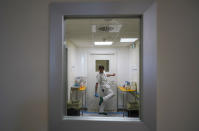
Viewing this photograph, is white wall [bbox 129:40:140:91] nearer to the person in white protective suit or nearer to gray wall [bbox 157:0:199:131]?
the person in white protective suit

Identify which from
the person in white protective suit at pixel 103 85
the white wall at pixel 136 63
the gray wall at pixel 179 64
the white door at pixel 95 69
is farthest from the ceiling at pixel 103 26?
the white door at pixel 95 69

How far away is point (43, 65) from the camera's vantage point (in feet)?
2.41

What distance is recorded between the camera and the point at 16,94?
75 cm

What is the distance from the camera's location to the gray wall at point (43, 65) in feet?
2.30

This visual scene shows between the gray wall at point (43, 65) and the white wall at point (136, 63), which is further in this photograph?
the white wall at point (136, 63)

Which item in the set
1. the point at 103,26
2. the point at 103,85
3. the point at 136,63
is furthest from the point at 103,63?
the point at 103,26

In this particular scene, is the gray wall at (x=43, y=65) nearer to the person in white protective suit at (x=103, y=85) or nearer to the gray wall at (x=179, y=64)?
the gray wall at (x=179, y=64)

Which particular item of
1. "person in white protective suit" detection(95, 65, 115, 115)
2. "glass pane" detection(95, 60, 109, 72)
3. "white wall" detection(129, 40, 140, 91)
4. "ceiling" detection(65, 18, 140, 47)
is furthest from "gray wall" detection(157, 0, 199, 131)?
"glass pane" detection(95, 60, 109, 72)

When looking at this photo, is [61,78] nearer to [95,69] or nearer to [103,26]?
[103,26]

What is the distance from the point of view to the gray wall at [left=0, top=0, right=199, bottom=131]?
701 mm

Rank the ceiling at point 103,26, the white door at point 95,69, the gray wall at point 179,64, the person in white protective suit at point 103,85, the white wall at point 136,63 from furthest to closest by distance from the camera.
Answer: the white door at point 95,69, the person in white protective suit at point 103,85, the white wall at point 136,63, the ceiling at point 103,26, the gray wall at point 179,64

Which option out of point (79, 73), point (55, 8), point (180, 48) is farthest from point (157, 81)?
point (79, 73)

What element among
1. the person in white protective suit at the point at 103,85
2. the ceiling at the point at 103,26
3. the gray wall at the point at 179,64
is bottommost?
the person in white protective suit at the point at 103,85

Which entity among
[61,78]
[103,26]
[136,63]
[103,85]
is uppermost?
[103,26]
